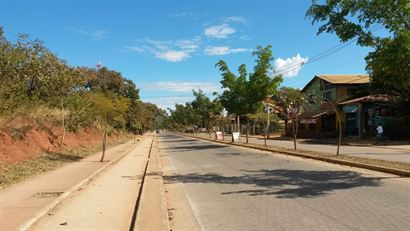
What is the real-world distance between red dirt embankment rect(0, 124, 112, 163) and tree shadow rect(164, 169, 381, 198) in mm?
6752

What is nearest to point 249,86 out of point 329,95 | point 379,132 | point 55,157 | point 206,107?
point 379,132

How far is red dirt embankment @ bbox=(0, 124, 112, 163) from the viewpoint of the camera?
20.0 meters

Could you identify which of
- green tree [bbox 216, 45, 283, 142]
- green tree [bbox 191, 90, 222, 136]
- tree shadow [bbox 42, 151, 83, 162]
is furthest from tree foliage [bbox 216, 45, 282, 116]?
green tree [bbox 191, 90, 222, 136]

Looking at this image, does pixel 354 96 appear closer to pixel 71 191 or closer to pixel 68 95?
pixel 68 95

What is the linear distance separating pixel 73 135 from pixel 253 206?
28.9 m

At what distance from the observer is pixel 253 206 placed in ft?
Answer: 34.0

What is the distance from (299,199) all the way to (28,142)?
16583mm

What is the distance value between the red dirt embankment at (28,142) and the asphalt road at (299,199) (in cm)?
701

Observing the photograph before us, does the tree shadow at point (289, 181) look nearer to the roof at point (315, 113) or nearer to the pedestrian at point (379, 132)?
the pedestrian at point (379, 132)

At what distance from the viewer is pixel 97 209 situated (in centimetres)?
1083

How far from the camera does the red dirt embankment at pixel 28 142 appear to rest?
2000 cm

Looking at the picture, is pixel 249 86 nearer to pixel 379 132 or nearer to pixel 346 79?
pixel 379 132

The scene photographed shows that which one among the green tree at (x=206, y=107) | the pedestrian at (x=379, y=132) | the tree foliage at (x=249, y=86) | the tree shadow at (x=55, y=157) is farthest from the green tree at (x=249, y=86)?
the green tree at (x=206, y=107)

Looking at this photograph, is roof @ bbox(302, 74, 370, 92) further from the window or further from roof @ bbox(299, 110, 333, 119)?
roof @ bbox(299, 110, 333, 119)
